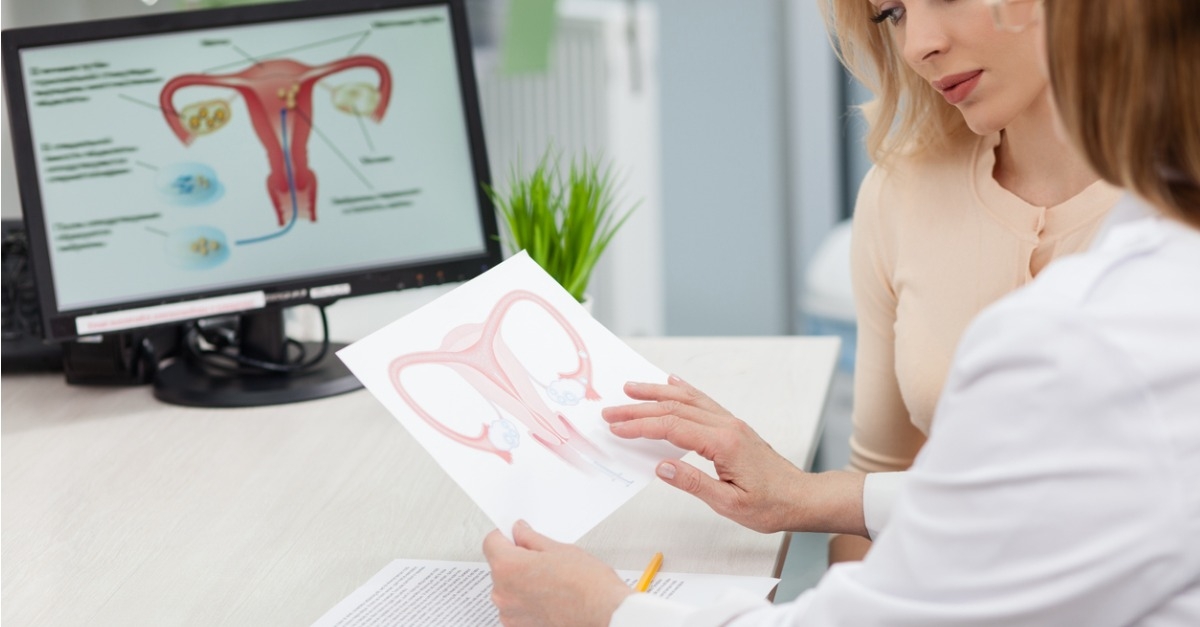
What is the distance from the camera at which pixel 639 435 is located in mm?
970

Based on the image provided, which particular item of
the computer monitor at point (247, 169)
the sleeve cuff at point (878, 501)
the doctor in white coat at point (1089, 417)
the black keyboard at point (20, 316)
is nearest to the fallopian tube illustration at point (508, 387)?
the sleeve cuff at point (878, 501)

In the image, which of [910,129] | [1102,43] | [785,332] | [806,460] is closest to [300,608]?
[806,460]

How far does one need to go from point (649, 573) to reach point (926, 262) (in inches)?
19.3

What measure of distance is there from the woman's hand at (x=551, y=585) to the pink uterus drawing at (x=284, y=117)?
0.66 m

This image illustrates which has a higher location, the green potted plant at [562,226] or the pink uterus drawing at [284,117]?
the pink uterus drawing at [284,117]

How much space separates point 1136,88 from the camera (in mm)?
614

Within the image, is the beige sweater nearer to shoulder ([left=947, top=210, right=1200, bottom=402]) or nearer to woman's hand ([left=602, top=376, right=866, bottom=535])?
woman's hand ([left=602, top=376, right=866, bottom=535])

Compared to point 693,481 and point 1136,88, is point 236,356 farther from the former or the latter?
point 1136,88

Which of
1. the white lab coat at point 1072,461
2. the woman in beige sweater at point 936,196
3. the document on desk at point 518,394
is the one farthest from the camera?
the woman in beige sweater at point 936,196

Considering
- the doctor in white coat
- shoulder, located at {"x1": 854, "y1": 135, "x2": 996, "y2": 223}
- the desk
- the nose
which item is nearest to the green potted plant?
the desk

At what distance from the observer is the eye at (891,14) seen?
1178mm

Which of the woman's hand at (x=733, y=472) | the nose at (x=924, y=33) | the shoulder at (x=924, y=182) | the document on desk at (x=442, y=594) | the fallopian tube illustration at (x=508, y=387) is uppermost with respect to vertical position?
the nose at (x=924, y=33)

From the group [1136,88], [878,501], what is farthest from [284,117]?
[1136,88]

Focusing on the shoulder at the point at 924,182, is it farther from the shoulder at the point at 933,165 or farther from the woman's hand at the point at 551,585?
the woman's hand at the point at 551,585
